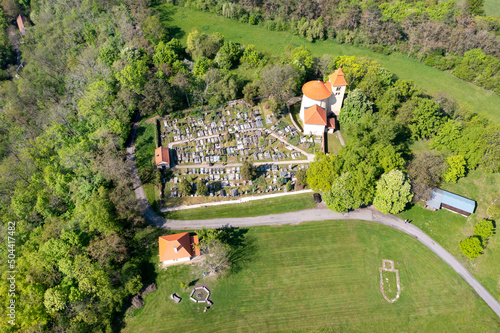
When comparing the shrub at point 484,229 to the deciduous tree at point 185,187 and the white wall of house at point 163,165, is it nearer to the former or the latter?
the deciduous tree at point 185,187

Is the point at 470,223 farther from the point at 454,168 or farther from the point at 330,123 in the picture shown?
the point at 330,123

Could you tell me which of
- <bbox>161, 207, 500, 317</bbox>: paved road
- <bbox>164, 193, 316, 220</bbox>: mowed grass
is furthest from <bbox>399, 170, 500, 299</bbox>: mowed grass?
<bbox>164, 193, 316, 220</bbox>: mowed grass

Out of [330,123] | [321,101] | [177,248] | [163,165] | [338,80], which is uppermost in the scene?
[338,80]

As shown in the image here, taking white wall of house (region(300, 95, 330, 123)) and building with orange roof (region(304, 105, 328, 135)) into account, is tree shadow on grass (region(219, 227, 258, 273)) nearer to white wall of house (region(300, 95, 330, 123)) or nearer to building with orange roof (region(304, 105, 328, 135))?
building with orange roof (region(304, 105, 328, 135))

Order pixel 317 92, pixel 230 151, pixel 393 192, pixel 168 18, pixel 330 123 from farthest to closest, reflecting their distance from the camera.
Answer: pixel 168 18 < pixel 330 123 < pixel 230 151 < pixel 317 92 < pixel 393 192

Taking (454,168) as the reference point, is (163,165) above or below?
below

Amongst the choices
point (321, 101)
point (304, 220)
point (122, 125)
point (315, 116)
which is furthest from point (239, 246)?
point (122, 125)
